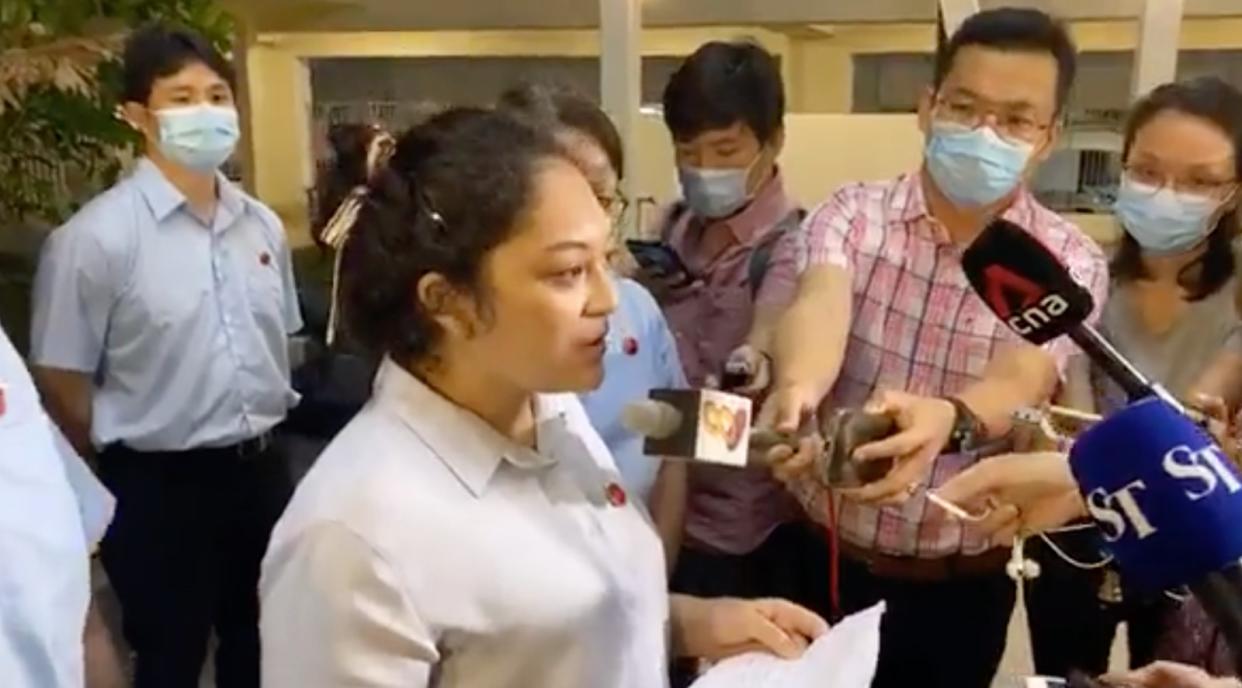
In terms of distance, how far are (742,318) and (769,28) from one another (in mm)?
2908

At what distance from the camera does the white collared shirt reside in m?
0.98

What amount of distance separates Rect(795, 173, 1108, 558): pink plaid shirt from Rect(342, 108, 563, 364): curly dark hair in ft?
2.16

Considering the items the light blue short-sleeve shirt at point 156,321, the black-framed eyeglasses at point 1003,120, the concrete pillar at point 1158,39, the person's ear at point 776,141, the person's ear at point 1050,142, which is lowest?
the light blue short-sleeve shirt at point 156,321

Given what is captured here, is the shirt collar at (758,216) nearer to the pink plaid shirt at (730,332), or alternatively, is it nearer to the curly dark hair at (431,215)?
the pink plaid shirt at (730,332)

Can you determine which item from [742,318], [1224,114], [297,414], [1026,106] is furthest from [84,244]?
[1224,114]

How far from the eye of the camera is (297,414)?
8.91 feet

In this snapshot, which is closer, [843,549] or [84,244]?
[843,549]

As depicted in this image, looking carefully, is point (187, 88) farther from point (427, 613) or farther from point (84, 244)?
point (427, 613)

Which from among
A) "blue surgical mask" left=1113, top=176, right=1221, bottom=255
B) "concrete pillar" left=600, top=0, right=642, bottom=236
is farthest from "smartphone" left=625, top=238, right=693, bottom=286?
"concrete pillar" left=600, top=0, right=642, bottom=236

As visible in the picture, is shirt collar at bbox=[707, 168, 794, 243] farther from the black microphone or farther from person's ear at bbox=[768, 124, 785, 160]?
the black microphone

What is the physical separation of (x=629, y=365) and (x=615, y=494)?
58 centimetres

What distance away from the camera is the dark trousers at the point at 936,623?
5.78 ft

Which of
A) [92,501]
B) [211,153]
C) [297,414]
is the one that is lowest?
[297,414]

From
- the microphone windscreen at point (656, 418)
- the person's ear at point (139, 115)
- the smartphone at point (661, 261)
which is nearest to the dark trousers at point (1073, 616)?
the smartphone at point (661, 261)
